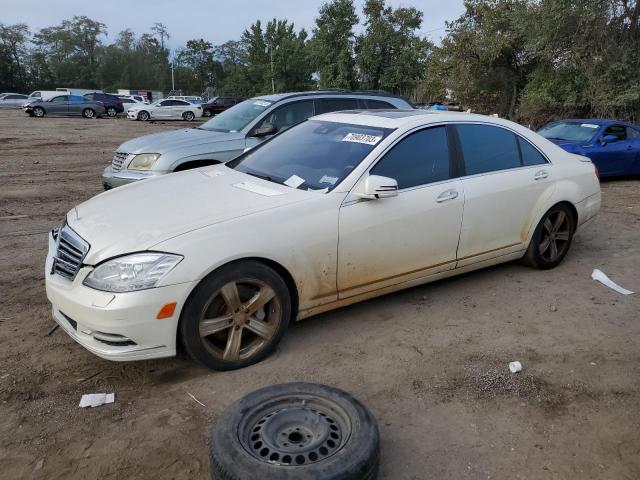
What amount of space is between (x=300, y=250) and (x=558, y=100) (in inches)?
927

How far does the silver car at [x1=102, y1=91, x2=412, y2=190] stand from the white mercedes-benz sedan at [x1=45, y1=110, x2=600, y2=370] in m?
2.20

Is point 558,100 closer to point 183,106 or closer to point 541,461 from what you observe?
point 183,106

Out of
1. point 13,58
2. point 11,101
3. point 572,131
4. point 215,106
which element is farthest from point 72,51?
point 572,131

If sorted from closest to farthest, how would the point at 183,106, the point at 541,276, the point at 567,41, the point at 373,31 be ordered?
the point at 541,276 → the point at 567,41 → the point at 183,106 → the point at 373,31

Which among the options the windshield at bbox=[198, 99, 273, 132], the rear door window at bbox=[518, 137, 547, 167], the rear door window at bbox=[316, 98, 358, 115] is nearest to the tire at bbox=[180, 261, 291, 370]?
the rear door window at bbox=[518, 137, 547, 167]

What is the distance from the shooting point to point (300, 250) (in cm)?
354

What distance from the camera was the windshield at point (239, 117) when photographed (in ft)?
24.7

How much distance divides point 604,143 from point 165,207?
10110mm

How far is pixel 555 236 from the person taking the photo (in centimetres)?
532

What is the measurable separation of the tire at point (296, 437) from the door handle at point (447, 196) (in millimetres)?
2032

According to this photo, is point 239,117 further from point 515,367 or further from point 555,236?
point 515,367

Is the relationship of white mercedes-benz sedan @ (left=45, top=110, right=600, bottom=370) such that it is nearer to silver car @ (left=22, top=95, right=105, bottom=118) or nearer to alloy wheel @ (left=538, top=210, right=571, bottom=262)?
alloy wheel @ (left=538, top=210, right=571, bottom=262)

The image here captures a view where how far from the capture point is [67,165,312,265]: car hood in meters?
3.22

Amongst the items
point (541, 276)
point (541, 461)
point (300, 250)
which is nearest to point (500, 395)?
point (541, 461)
